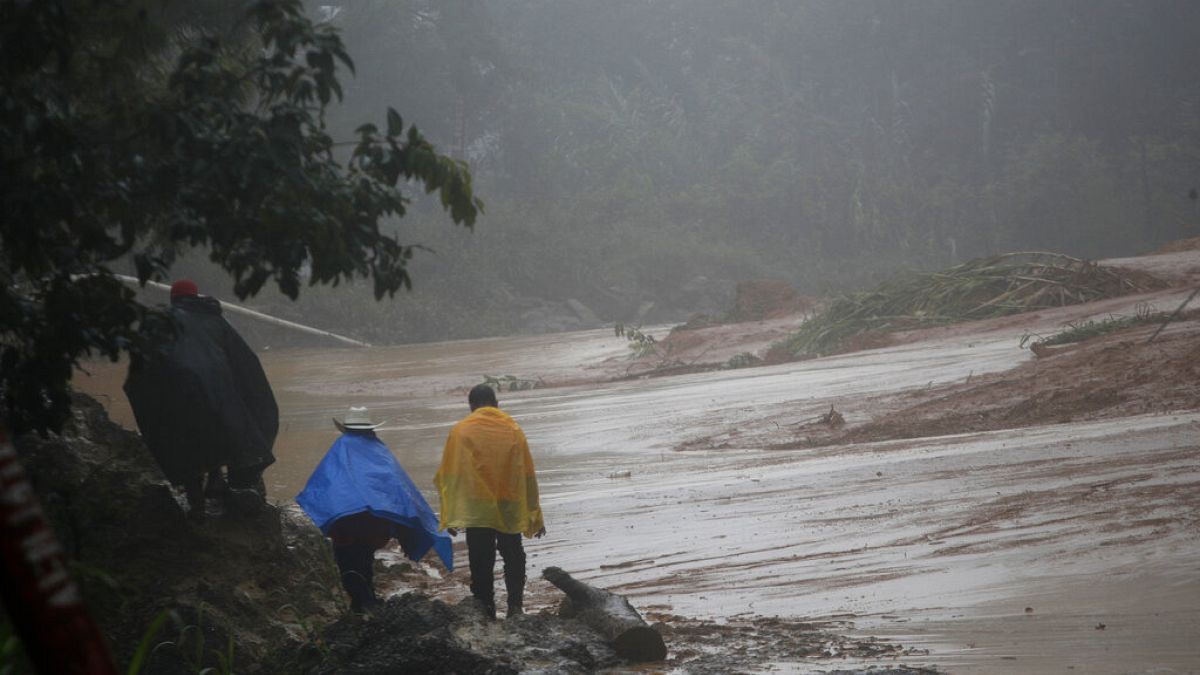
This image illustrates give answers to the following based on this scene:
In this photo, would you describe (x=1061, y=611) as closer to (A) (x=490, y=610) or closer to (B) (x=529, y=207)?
(A) (x=490, y=610)

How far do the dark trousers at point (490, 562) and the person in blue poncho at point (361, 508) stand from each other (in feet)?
0.74

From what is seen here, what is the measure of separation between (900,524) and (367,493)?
3832 millimetres

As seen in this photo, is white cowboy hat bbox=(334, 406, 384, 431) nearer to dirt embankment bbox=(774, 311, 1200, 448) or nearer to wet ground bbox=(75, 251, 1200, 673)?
wet ground bbox=(75, 251, 1200, 673)

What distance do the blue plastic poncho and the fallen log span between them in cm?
68

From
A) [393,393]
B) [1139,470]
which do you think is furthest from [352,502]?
[393,393]

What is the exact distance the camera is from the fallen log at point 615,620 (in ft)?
18.6

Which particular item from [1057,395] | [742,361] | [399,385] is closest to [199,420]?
[1057,395]

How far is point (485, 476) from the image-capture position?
251 inches

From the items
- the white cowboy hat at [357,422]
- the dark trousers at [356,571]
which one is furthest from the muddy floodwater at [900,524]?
the white cowboy hat at [357,422]

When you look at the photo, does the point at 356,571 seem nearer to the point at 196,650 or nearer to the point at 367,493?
the point at 367,493

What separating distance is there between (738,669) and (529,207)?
60049 millimetres

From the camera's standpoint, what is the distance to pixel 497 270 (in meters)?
57.1

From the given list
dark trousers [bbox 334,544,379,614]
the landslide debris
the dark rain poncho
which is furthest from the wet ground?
the dark rain poncho

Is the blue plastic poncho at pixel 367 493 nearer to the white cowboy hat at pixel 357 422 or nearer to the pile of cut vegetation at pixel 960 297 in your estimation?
the white cowboy hat at pixel 357 422
